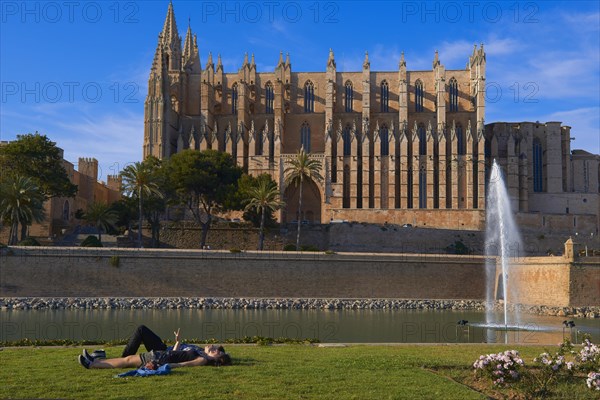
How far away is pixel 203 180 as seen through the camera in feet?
155

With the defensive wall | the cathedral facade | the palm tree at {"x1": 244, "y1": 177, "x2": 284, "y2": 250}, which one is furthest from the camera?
the cathedral facade

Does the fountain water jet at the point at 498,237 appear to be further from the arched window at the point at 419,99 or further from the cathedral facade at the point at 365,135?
the arched window at the point at 419,99

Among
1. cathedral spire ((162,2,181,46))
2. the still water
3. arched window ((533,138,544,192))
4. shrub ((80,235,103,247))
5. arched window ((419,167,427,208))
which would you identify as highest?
cathedral spire ((162,2,181,46))

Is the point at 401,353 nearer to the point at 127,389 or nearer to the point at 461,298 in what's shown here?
the point at 127,389

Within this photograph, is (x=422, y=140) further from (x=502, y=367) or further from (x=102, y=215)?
(x=502, y=367)

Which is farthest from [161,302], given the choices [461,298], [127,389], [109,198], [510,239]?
[109,198]

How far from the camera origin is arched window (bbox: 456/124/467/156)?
57816 mm

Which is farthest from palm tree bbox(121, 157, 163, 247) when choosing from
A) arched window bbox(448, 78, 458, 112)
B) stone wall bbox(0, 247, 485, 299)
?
arched window bbox(448, 78, 458, 112)

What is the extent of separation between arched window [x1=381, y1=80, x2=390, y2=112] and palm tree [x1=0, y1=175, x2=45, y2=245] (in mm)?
33191

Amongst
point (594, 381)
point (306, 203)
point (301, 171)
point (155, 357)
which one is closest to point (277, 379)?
point (155, 357)

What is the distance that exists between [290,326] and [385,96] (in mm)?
41246

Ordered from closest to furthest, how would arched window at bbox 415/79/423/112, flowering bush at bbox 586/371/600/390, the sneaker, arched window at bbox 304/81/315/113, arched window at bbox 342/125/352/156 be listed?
flowering bush at bbox 586/371/600/390
the sneaker
arched window at bbox 342/125/352/156
arched window at bbox 415/79/423/112
arched window at bbox 304/81/315/113

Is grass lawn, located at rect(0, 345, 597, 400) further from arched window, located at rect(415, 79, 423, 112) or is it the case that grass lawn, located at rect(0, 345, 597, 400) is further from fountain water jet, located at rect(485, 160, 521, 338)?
arched window, located at rect(415, 79, 423, 112)

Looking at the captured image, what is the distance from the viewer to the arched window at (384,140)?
59781mm
